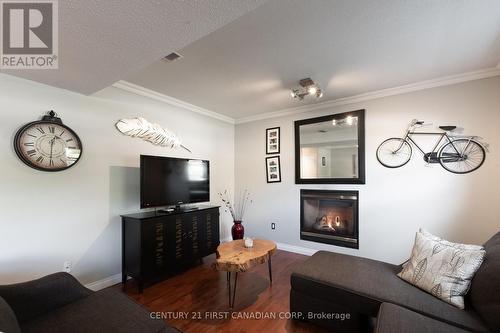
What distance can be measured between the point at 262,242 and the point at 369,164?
6.33 feet

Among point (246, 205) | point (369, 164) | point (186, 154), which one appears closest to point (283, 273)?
point (246, 205)

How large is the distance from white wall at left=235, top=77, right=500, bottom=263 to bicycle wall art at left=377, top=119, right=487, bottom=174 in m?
0.07

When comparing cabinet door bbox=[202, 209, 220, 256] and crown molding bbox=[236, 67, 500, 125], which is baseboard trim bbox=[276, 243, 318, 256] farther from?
crown molding bbox=[236, 67, 500, 125]

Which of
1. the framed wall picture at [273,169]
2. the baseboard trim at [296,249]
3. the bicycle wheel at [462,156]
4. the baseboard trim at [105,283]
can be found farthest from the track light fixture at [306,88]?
the baseboard trim at [105,283]

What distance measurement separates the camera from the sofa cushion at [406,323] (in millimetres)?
1220

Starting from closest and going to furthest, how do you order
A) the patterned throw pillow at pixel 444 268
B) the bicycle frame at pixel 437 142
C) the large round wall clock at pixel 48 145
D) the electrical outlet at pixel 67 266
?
1. the patterned throw pillow at pixel 444 268
2. the large round wall clock at pixel 48 145
3. the electrical outlet at pixel 67 266
4. the bicycle frame at pixel 437 142

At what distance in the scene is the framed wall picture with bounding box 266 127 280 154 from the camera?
4.03 m

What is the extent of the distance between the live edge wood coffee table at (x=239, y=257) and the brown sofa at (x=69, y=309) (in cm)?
83

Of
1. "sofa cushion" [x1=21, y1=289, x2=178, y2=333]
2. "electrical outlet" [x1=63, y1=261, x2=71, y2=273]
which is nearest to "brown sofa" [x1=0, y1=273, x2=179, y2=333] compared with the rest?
"sofa cushion" [x1=21, y1=289, x2=178, y2=333]

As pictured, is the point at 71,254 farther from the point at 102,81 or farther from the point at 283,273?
the point at 283,273

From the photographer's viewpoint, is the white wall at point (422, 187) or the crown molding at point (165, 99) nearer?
the white wall at point (422, 187)

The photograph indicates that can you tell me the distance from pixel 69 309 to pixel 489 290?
2.61 meters

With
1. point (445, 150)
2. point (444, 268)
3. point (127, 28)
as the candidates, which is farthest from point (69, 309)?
point (445, 150)

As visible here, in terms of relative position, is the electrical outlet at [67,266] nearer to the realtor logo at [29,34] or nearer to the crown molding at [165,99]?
the realtor logo at [29,34]
